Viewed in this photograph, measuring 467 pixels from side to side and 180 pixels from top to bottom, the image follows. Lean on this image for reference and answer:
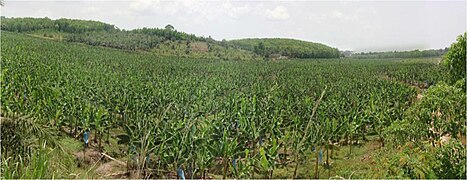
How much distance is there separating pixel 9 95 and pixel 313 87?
23.3 meters

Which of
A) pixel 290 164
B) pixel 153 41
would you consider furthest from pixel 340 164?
pixel 153 41

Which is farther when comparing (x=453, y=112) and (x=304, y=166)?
(x=304, y=166)

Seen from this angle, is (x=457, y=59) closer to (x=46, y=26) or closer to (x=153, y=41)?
(x=153, y=41)

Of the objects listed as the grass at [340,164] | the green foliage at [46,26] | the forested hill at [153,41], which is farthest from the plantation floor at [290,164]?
the green foliage at [46,26]

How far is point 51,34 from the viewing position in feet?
259

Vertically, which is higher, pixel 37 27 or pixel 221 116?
pixel 37 27

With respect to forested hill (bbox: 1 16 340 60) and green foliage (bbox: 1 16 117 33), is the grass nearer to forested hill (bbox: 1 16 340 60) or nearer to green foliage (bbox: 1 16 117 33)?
forested hill (bbox: 1 16 340 60)

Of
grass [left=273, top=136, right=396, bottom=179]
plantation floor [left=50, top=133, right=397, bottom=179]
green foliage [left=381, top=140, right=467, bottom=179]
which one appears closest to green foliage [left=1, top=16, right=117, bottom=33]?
plantation floor [left=50, top=133, right=397, bottom=179]

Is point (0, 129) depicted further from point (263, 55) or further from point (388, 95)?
point (263, 55)

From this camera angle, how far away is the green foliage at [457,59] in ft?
23.2

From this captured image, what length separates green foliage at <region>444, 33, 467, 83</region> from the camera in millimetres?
7069

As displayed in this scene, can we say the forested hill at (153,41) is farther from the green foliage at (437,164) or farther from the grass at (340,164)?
the green foliage at (437,164)

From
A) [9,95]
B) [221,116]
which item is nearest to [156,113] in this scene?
[221,116]

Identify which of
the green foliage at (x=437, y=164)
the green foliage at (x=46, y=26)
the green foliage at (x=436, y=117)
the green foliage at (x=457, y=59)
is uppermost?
the green foliage at (x=46, y=26)
